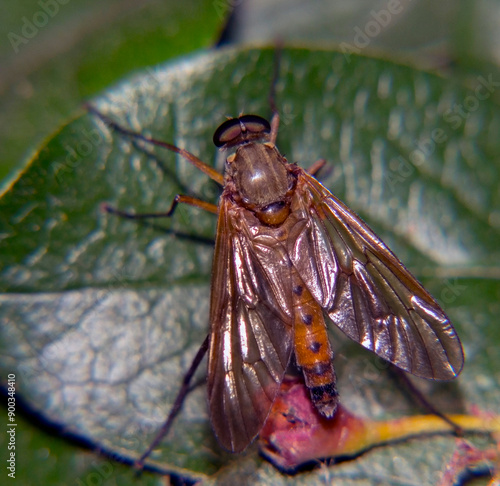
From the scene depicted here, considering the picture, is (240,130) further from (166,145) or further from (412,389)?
(412,389)

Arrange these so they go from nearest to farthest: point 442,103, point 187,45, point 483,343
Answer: point 483,343
point 442,103
point 187,45

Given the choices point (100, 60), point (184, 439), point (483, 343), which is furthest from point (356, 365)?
point (100, 60)

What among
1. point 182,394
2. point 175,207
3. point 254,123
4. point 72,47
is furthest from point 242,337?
point 72,47

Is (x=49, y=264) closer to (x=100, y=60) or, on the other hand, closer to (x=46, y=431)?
(x=46, y=431)

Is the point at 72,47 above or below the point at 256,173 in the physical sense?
above

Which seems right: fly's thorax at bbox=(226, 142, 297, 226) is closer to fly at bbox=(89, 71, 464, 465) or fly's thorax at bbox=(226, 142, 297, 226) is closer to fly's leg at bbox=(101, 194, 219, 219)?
fly at bbox=(89, 71, 464, 465)

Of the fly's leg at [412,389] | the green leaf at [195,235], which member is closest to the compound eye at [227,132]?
the green leaf at [195,235]

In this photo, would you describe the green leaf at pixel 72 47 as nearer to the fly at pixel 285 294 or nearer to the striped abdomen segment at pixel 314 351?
the fly at pixel 285 294
